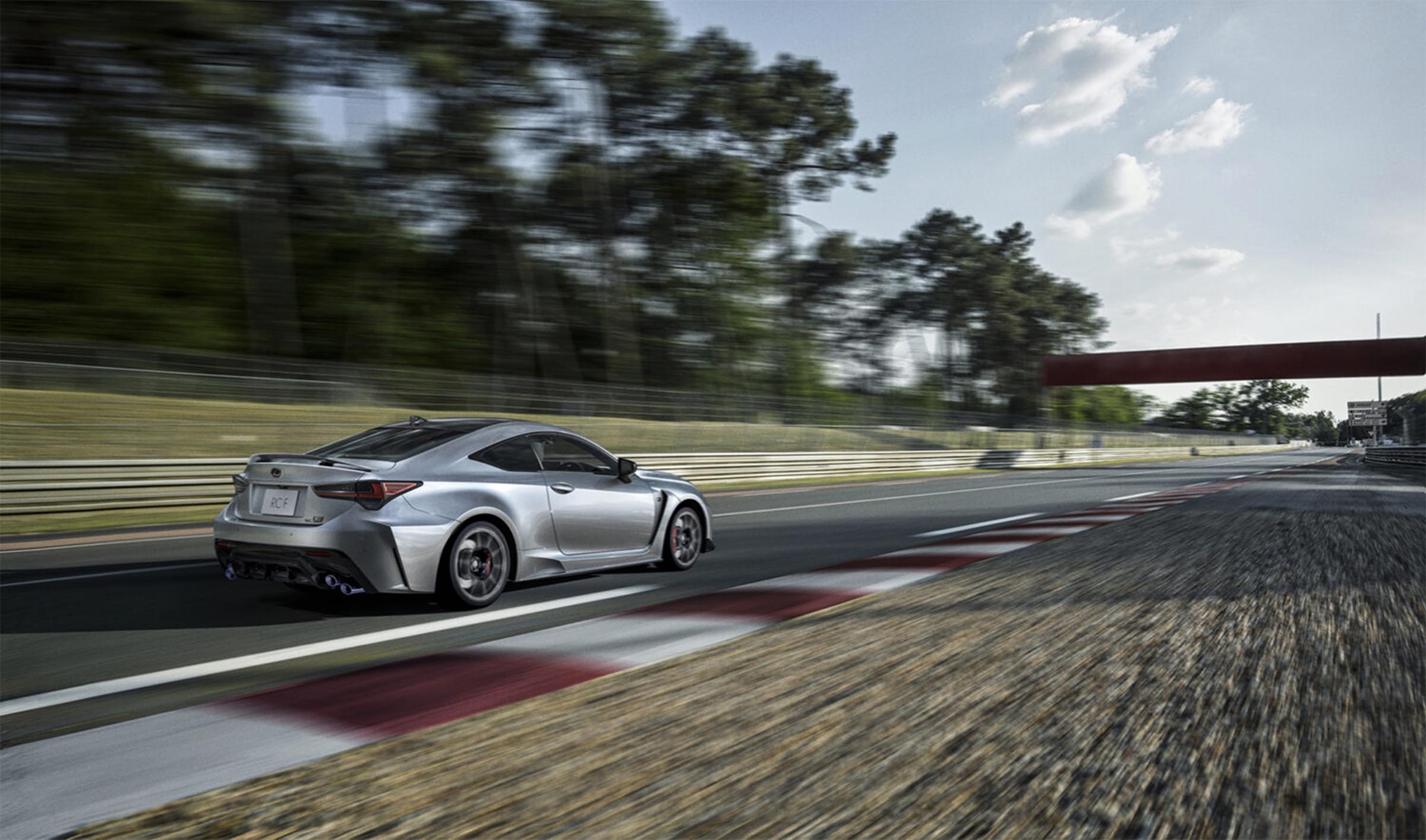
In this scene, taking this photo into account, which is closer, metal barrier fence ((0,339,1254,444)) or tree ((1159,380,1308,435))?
metal barrier fence ((0,339,1254,444))

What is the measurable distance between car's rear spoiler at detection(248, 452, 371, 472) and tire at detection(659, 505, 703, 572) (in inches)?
101

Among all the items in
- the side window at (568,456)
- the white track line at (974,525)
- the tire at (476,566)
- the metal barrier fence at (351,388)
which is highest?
the metal barrier fence at (351,388)

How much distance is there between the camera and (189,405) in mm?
14547

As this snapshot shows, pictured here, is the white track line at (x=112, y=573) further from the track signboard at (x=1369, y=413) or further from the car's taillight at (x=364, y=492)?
the track signboard at (x=1369, y=413)

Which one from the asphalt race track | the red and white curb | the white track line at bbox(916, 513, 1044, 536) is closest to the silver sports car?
the asphalt race track

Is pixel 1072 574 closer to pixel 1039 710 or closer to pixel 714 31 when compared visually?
pixel 1039 710

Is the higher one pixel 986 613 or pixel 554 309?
pixel 554 309

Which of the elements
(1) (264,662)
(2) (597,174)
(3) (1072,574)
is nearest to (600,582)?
(1) (264,662)

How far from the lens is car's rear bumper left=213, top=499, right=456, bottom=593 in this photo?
5.28 m

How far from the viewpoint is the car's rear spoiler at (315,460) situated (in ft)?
18.0

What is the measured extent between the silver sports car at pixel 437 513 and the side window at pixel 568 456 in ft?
0.04

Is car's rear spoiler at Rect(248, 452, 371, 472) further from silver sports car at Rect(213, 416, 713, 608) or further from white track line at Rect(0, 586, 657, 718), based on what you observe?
white track line at Rect(0, 586, 657, 718)

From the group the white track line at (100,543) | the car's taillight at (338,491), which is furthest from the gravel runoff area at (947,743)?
the white track line at (100,543)

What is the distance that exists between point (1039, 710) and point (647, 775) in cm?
144
